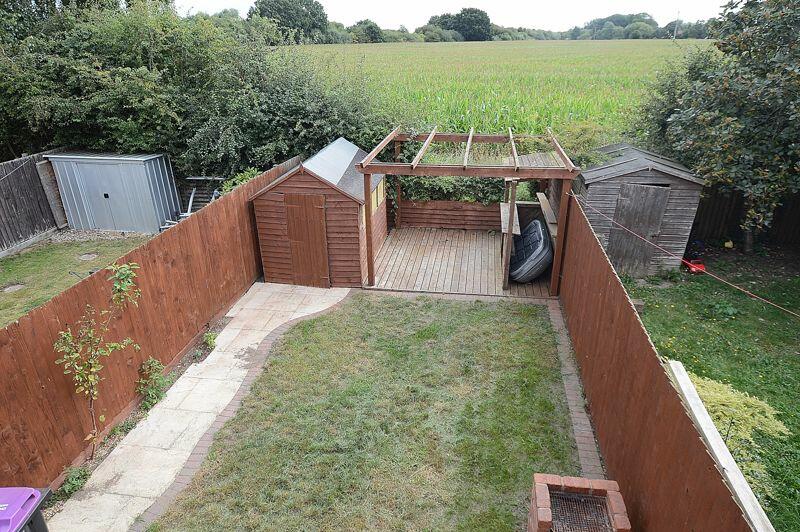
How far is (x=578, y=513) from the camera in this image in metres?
4.00

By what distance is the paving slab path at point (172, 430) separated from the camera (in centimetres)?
461

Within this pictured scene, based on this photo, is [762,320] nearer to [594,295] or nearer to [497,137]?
[594,295]

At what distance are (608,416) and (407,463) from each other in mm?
2175

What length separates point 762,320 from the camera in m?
7.76

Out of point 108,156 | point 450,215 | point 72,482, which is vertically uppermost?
point 108,156

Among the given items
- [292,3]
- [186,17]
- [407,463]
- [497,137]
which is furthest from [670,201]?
[292,3]

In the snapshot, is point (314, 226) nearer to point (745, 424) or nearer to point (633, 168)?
point (633, 168)

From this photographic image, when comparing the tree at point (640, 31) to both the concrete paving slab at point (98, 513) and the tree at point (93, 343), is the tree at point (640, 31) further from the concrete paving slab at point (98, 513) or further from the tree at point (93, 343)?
the concrete paving slab at point (98, 513)

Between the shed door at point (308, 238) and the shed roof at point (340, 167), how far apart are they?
48 cm

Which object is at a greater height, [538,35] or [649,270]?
[538,35]

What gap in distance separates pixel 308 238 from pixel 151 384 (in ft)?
12.2

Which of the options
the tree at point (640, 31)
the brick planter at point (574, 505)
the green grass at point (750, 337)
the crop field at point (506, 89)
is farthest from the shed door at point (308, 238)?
the tree at point (640, 31)

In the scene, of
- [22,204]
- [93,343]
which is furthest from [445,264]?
[22,204]

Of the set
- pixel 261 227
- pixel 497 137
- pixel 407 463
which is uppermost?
pixel 497 137
